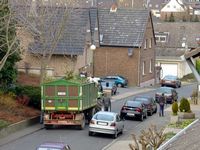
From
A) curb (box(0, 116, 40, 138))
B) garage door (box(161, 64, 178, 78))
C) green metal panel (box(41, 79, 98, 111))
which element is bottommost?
garage door (box(161, 64, 178, 78))

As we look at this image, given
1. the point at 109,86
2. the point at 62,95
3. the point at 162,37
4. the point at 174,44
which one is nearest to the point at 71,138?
the point at 62,95

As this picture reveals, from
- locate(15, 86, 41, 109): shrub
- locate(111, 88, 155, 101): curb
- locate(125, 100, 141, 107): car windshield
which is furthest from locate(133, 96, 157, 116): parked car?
locate(111, 88, 155, 101): curb

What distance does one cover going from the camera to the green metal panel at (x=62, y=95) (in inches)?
1291

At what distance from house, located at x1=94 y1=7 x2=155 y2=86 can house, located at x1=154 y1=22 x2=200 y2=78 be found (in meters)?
12.0

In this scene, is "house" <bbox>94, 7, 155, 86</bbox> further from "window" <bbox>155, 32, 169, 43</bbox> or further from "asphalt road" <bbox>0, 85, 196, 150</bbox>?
"asphalt road" <bbox>0, 85, 196, 150</bbox>

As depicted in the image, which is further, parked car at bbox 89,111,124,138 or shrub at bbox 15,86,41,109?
shrub at bbox 15,86,41,109

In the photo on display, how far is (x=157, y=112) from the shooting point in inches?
1730

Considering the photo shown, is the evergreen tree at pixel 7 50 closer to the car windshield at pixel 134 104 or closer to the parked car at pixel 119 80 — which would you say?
the car windshield at pixel 134 104

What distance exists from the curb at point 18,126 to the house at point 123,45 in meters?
27.6

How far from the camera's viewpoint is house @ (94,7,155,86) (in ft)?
203

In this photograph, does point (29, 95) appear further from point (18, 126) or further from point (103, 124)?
point (103, 124)

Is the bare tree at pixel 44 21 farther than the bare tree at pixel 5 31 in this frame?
Yes

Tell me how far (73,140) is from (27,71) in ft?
83.9

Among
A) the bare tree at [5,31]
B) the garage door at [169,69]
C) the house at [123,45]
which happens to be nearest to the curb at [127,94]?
the house at [123,45]
